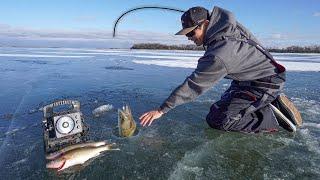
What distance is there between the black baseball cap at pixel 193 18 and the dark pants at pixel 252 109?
1166 mm

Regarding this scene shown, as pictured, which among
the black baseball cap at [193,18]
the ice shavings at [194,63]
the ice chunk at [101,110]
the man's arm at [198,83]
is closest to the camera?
the man's arm at [198,83]

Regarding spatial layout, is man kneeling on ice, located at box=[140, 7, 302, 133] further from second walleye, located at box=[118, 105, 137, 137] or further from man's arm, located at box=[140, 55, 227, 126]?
second walleye, located at box=[118, 105, 137, 137]

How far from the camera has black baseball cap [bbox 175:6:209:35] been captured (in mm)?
3771

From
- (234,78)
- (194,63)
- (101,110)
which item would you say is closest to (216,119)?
(234,78)

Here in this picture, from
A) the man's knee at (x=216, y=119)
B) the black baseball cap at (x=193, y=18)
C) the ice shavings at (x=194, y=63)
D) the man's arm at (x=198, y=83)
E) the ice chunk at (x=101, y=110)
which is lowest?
the ice shavings at (x=194, y=63)

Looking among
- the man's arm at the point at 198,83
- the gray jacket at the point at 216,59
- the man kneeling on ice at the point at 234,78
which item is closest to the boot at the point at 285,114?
the man kneeling on ice at the point at 234,78

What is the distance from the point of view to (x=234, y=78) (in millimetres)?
4223

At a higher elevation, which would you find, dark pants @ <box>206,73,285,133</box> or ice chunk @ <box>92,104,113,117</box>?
dark pants @ <box>206,73,285,133</box>

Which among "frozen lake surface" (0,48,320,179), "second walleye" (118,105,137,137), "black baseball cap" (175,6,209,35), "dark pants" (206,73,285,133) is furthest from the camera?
"dark pants" (206,73,285,133)

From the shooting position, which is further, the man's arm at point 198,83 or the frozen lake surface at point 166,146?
the man's arm at point 198,83

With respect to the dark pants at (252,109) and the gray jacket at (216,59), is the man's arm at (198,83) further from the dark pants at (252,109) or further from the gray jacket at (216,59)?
the dark pants at (252,109)

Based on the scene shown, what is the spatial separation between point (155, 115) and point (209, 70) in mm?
704

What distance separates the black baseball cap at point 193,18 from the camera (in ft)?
12.4

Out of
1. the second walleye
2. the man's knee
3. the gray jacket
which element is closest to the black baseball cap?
the gray jacket
